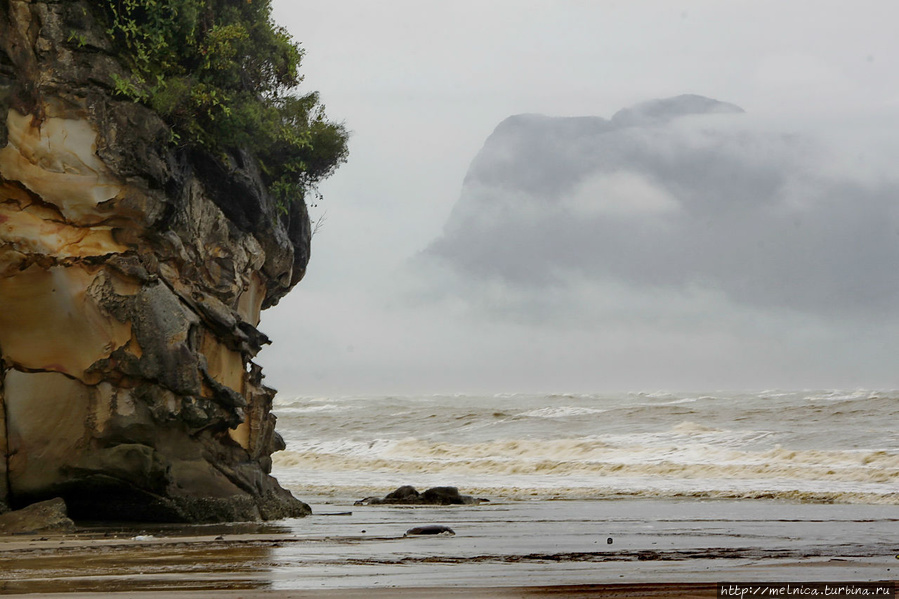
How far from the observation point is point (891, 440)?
78.9 feet

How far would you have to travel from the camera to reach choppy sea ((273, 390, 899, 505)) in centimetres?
2006

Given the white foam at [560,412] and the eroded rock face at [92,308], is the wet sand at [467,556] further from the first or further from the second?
the white foam at [560,412]

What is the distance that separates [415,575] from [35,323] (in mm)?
7711

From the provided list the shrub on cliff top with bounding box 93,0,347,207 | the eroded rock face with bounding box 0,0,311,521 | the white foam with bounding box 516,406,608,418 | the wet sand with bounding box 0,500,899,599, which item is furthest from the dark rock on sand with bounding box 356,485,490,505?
the white foam with bounding box 516,406,608,418

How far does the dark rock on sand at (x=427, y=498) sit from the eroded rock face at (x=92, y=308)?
16.4 ft

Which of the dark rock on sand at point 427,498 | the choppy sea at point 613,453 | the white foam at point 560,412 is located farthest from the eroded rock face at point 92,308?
the white foam at point 560,412

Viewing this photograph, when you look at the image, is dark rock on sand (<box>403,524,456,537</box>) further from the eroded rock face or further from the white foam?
the white foam

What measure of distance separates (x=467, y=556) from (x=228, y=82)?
904 centimetres

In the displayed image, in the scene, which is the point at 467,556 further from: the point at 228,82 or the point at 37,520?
the point at 228,82

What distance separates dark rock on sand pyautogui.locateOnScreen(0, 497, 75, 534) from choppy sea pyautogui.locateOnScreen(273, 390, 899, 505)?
8701mm

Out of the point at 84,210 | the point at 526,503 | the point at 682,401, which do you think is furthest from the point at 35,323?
the point at 682,401

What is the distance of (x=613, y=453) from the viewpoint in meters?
27.0

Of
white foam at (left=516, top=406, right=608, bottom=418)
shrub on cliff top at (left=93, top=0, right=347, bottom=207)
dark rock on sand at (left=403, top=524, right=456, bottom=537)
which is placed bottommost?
dark rock on sand at (left=403, top=524, right=456, bottom=537)

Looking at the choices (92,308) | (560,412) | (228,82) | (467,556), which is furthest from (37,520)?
(560,412)
